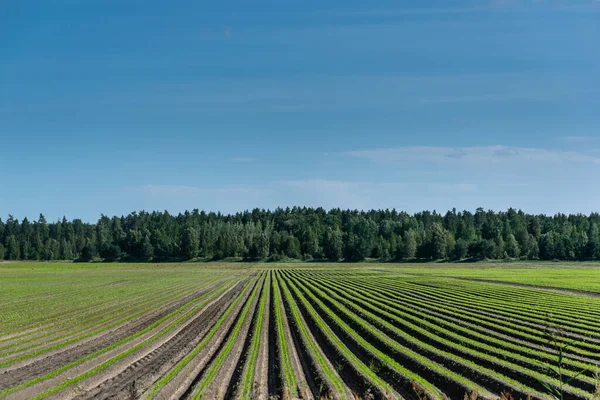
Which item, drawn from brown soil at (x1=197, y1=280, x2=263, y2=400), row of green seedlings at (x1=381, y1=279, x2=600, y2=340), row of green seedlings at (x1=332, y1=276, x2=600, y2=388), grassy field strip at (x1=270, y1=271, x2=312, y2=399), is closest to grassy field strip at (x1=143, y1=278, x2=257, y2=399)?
brown soil at (x1=197, y1=280, x2=263, y2=400)

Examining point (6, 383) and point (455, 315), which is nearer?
point (6, 383)

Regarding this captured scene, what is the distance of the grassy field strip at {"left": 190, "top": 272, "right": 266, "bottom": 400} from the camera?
1560cm

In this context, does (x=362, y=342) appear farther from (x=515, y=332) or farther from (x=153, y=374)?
(x=153, y=374)

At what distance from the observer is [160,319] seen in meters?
31.3

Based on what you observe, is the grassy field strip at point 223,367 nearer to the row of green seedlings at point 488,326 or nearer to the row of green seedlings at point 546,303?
the row of green seedlings at point 488,326

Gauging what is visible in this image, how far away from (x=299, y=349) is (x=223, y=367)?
4.39 m

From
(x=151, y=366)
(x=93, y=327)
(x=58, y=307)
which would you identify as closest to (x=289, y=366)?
(x=151, y=366)

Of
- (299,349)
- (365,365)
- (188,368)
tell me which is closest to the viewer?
(188,368)

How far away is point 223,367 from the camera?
18.8 meters

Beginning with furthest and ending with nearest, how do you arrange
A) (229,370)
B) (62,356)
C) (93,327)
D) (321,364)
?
1. (93,327)
2. (62,356)
3. (321,364)
4. (229,370)

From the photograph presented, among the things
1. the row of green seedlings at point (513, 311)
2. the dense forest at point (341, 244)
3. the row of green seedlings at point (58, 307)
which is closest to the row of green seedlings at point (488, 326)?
the row of green seedlings at point (513, 311)

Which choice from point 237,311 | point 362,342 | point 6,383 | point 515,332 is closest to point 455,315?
point 515,332

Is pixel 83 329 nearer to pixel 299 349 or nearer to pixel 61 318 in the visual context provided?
pixel 61 318

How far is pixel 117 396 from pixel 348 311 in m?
20.4
